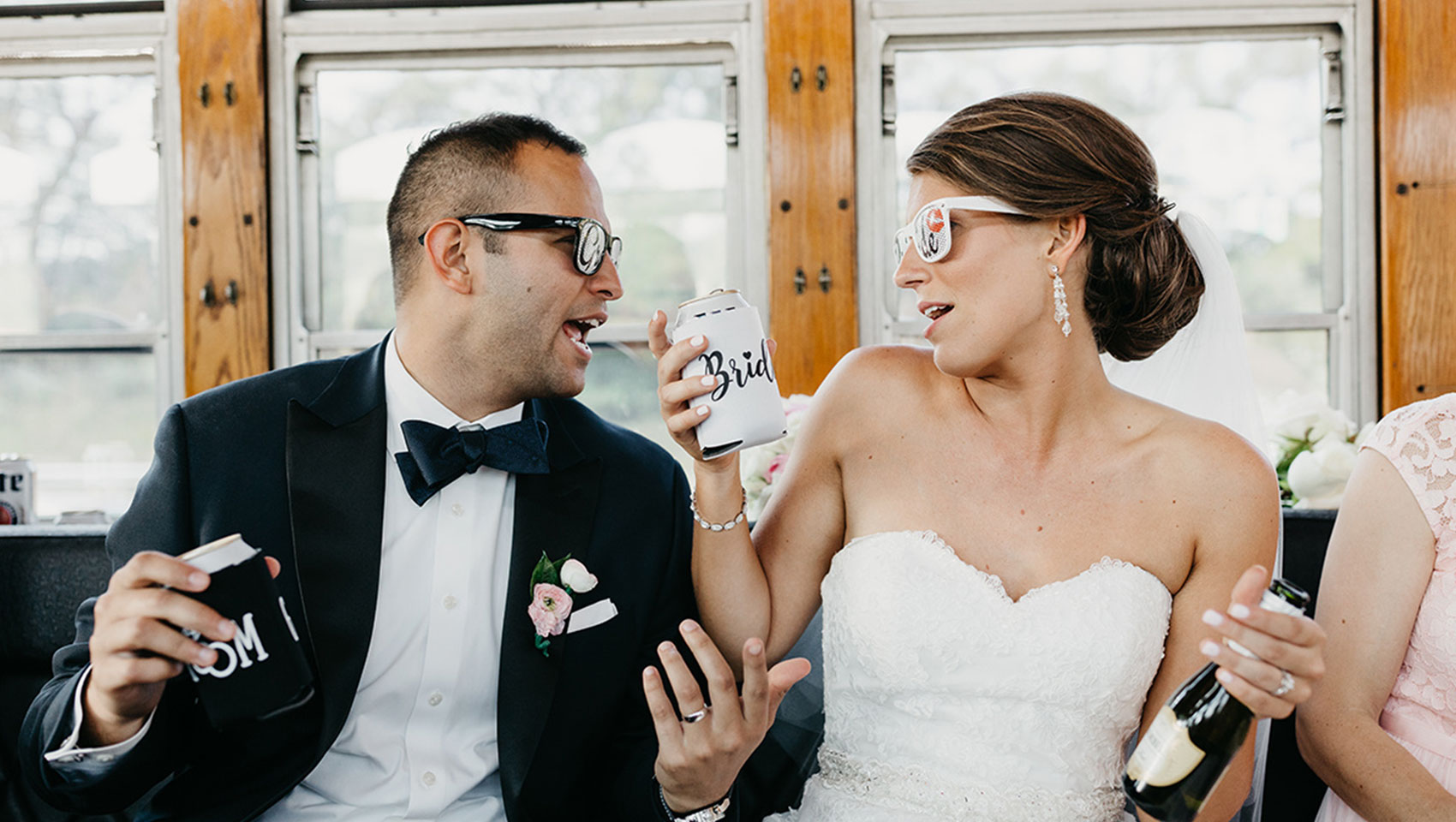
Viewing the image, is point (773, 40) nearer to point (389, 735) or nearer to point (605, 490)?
point (605, 490)

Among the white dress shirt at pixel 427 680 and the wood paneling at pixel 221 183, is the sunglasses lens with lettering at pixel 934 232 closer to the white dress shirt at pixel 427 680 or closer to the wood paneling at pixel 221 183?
the white dress shirt at pixel 427 680

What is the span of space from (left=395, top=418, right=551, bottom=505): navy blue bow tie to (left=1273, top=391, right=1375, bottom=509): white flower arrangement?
1.62 meters

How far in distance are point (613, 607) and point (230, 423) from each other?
631 millimetres

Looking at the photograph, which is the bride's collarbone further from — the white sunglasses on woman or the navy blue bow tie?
the navy blue bow tie

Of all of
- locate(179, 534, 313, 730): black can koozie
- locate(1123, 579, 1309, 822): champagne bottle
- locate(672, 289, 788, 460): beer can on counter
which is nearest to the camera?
locate(179, 534, 313, 730): black can koozie

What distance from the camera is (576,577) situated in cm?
171

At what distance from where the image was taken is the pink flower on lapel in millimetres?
1682

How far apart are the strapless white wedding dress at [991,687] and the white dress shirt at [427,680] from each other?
0.54m

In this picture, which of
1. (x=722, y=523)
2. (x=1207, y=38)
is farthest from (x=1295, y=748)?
(x=1207, y=38)

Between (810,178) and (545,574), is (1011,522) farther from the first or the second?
(810,178)

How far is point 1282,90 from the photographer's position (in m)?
3.72

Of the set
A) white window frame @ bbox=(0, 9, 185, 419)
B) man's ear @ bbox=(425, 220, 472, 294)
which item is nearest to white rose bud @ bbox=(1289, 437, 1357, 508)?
man's ear @ bbox=(425, 220, 472, 294)

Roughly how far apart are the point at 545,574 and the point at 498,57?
2.54m

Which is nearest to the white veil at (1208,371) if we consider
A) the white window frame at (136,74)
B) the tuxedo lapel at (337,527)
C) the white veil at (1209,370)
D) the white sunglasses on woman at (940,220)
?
the white veil at (1209,370)
